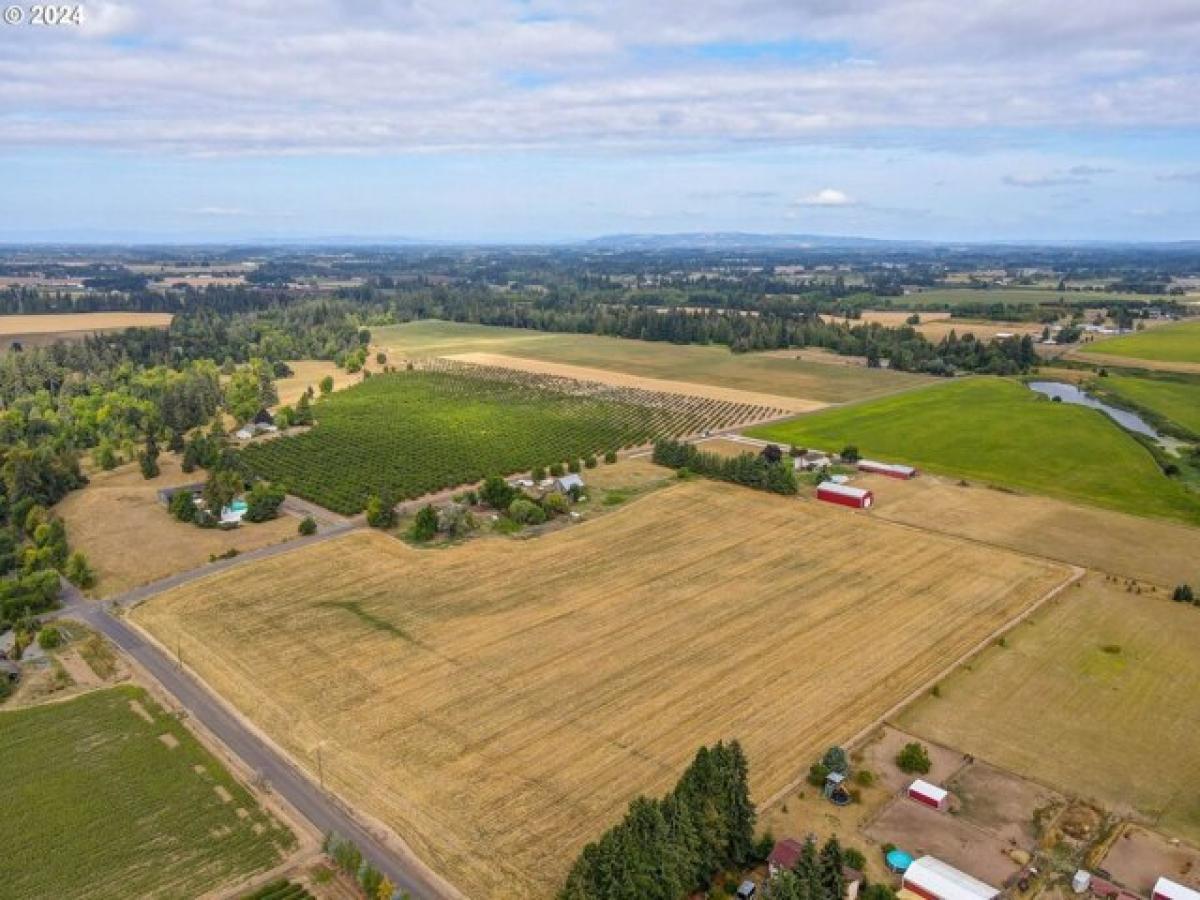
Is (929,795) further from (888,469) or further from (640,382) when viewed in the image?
(640,382)

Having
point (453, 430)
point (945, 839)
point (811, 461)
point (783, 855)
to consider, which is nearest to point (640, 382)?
point (453, 430)

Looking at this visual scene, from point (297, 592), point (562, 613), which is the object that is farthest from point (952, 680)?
point (297, 592)

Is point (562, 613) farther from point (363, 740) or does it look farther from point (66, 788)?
point (66, 788)

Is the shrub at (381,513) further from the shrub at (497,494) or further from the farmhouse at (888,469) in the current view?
the farmhouse at (888,469)

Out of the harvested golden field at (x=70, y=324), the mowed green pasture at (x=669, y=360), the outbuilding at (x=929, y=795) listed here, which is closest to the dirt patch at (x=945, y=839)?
the outbuilding at (x=929, y=795)

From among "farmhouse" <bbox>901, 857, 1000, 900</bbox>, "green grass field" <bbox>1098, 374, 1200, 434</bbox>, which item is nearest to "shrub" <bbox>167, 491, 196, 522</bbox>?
"farmhouse" <bbox>901, 857, 1000, 900</bbox>
